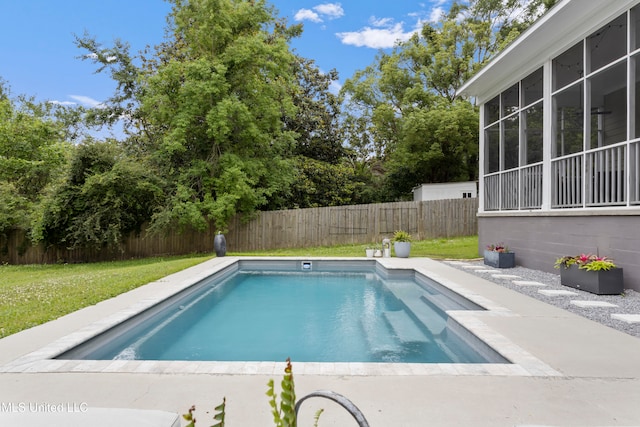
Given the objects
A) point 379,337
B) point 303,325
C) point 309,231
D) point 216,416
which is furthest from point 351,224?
point 216,416

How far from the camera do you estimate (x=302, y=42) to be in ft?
67.4

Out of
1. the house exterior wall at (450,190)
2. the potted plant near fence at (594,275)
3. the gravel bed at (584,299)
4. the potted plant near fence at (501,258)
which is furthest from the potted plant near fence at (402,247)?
the house exterior wall at (450,190)

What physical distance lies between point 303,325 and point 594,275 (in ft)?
12.8

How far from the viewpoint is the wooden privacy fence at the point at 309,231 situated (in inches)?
569

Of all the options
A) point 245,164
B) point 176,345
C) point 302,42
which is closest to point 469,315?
point 176,345

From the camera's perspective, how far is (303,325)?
206 inches

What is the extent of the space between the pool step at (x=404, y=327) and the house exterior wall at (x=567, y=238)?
2961 millimetres


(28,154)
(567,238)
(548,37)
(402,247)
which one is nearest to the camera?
(567,238)

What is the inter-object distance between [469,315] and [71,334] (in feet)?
13.0

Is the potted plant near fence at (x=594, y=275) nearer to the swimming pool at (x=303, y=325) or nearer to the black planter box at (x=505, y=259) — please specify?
the swimming pool at (x=303, y=325)

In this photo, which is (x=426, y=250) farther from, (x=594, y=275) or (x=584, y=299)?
(x=584, y=299)

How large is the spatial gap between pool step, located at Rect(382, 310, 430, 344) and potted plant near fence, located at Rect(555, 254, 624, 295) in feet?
8.13

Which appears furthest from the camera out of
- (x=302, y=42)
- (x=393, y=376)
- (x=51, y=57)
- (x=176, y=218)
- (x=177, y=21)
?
(x=51, y=57)

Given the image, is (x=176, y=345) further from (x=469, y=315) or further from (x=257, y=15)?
(x=257, y=15)
